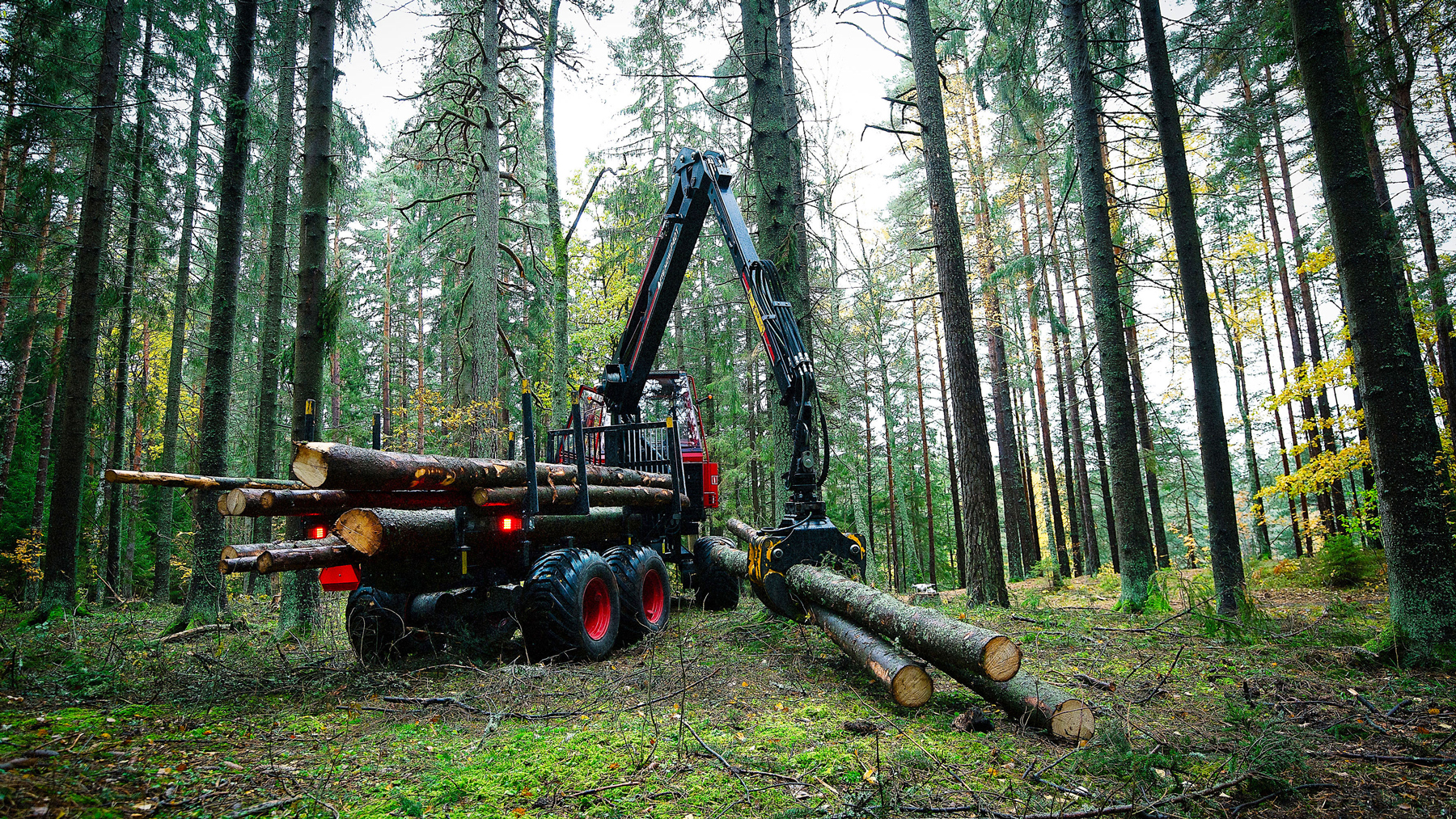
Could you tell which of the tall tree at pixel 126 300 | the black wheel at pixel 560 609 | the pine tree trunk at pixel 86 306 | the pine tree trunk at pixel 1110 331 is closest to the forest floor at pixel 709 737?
the black wheel at pixel 560 609

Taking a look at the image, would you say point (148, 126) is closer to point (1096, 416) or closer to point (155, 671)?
point (155, 671)

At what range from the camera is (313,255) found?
8039 millimetres

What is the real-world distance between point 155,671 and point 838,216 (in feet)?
28.8

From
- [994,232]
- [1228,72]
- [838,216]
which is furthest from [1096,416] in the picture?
[838,216]

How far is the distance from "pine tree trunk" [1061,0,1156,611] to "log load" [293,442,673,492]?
692cm

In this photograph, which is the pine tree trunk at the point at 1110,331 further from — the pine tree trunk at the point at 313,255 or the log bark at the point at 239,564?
the pine tree trunk at the point at 313,255

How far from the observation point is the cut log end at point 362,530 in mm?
4492

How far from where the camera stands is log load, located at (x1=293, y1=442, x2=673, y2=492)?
13.5ft

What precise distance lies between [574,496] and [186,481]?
2.93 meters

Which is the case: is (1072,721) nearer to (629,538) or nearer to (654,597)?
(654,597)

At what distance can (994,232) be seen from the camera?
1748cm

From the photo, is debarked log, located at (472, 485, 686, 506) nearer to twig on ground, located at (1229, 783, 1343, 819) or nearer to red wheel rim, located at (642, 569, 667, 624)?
red wheel rim, located at (642, 569, 667, 624)

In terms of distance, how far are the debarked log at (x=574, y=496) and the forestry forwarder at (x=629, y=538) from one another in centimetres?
12

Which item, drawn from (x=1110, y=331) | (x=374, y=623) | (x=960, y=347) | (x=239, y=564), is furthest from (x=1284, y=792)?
(x=1110, y=331)
